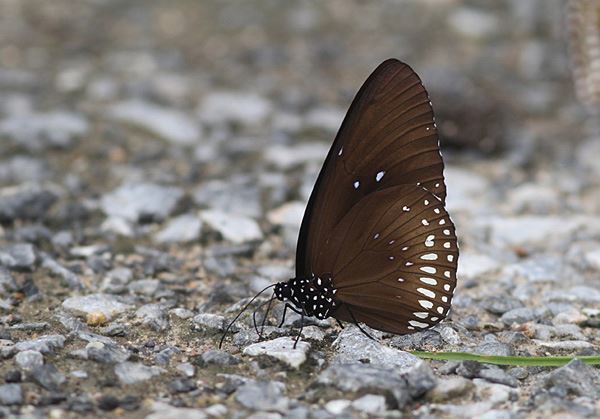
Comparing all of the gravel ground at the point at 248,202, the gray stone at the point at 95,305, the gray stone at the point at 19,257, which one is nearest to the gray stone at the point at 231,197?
the gravel ground at the point at 248,202

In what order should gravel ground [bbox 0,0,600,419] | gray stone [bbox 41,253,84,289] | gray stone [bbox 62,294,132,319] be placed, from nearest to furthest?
gravel ground [bbox 0,0,600,419], gray stone [bbox 62,294,132,319], gray stone [bbox 41,253,84,289]

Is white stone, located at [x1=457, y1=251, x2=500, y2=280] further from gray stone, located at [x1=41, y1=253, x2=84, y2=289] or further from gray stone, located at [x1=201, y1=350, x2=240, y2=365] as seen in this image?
gray stone, located at [x1=41, y1=253, x2=84, y2=289]

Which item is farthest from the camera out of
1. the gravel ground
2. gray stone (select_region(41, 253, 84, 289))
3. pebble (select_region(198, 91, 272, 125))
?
pebble (select_region(198, 91, 272, 125))

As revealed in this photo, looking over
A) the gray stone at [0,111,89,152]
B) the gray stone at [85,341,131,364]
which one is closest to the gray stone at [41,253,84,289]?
the gray stone at [85,341,131,364]

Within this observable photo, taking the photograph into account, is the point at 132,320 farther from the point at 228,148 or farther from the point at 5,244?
the point at 228,148

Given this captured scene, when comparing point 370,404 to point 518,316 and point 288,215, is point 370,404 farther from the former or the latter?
point 288,215

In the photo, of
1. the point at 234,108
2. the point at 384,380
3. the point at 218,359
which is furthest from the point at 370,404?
the point at 234,108

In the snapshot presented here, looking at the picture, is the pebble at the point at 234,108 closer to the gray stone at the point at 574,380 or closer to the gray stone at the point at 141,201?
the gray stone at the point at 141,201
